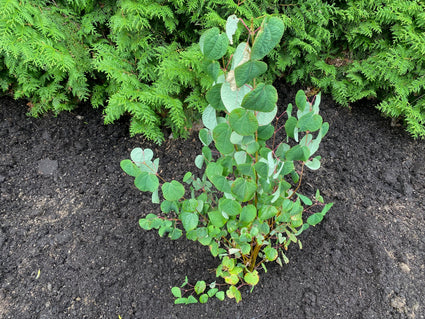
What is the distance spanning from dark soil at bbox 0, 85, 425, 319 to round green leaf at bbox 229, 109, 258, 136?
1162mm

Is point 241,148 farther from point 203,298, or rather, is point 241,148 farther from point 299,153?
point 203,298

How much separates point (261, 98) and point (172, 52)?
1.62 m

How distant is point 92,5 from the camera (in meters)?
2.38

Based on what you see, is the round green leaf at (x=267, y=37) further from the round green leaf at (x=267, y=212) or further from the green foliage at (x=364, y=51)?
the green foliage at (x=364, y=51)

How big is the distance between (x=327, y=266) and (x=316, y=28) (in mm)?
1806

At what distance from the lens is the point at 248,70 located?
84 centimetres

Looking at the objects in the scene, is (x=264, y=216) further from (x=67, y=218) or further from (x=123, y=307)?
(x=67, y=218)

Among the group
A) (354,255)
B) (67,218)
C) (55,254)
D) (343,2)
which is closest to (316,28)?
(343,2)

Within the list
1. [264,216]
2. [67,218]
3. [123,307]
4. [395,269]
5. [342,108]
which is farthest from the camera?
[342,108]

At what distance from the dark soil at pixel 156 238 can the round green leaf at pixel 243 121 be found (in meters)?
1.16

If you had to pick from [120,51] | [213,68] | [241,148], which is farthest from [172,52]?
[213,68]

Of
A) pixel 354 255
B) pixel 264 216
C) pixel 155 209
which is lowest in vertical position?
pixel 155 209

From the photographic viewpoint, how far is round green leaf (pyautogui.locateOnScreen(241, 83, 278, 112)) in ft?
2.79

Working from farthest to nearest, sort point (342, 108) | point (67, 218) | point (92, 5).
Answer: point (342, 108) < point (92, 5) < point (67, 218)
